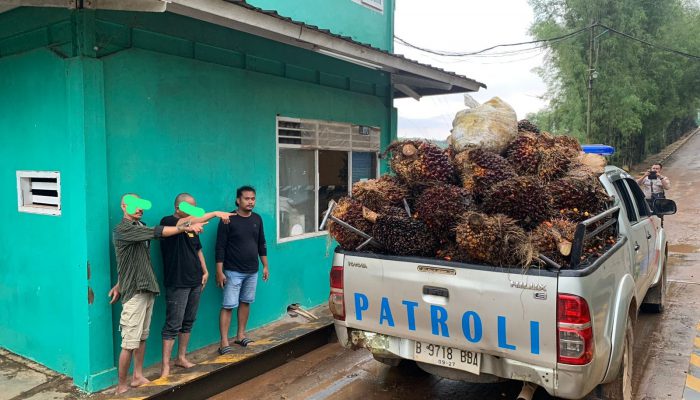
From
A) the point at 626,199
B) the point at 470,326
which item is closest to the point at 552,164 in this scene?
the point at 626,199

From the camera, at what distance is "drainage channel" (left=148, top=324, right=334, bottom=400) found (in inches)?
163

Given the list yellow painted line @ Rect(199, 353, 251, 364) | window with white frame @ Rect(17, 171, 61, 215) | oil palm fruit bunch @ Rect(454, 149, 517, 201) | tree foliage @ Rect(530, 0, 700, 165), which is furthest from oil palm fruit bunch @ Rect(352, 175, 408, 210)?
tree foliage @ Rect(530, 0, 700, 165)

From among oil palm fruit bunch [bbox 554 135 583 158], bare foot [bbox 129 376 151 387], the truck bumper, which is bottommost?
bare foot [bbox 129 376 151 387]

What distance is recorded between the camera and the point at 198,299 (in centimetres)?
453

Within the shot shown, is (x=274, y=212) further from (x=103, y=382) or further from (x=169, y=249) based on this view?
(x=103, y=382)

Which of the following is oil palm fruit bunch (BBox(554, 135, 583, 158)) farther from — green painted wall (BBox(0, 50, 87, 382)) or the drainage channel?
green painted wall (BBox(0, 50, 87, 382))

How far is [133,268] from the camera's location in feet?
12.8

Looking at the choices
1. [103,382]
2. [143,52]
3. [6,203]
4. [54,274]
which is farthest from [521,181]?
[6,203]

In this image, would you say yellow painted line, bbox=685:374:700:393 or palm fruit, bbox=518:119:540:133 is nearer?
yellow painted line, bbox=685:374:700:393

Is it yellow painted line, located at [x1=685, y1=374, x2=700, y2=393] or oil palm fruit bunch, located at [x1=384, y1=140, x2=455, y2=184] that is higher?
oil palm fruit bunch, located at [x1=384, y1=140, x2=455, y2=184]

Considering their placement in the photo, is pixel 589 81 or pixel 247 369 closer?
pixel 247 369

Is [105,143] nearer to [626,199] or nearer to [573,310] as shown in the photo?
[573,310]

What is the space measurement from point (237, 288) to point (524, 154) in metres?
3.04

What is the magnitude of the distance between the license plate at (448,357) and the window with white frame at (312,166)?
2.92 metres
